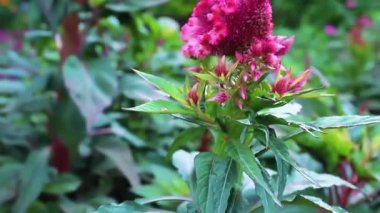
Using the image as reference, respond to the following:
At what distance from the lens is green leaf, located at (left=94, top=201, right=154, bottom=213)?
1.08 metres

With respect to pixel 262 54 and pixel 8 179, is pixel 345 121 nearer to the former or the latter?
pixel 262 54

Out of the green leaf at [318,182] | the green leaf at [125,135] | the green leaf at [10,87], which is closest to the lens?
the green leaf at [318,182]

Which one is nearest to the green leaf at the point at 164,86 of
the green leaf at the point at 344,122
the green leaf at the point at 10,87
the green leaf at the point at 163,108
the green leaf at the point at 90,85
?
the green leaf at the point at 163,108

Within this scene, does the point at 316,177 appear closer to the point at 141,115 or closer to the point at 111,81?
the point at 111,81

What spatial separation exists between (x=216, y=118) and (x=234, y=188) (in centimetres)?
13

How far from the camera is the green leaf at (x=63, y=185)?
183 cm

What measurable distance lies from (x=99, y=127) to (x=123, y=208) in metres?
0.94

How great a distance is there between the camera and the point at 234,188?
3.62ft

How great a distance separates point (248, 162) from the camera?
97cm

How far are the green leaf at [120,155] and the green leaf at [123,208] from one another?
0.65 meters

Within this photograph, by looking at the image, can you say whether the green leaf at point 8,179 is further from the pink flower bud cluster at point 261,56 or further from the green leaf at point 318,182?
the pink flower bud cluster at point 261,56

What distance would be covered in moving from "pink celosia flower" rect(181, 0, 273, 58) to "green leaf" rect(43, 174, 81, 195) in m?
0.93

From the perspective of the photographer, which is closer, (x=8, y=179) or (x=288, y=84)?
(x=288, y=84)

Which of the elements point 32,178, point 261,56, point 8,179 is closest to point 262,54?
point 261,56
